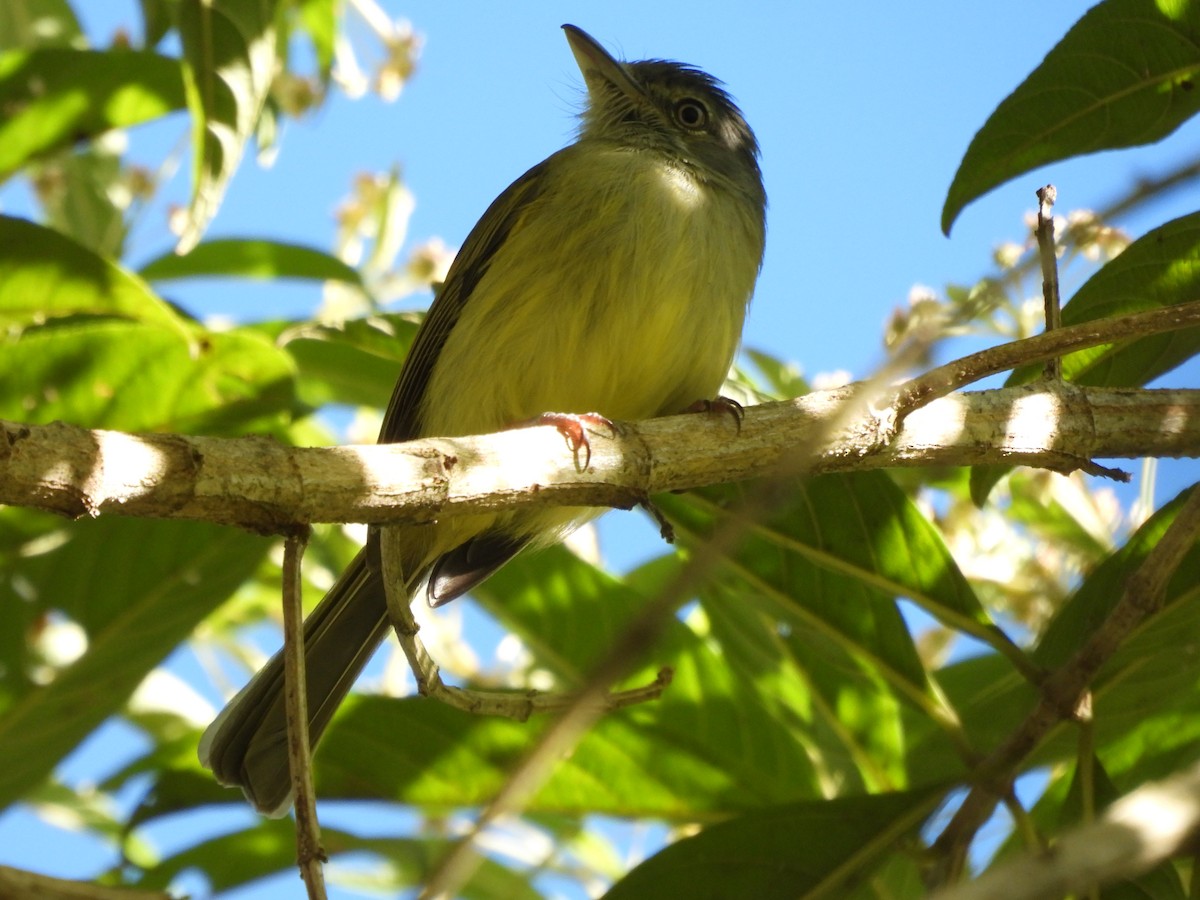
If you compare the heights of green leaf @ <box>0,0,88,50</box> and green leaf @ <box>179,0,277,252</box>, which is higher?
green leaf @ <box>0,0,88,50</box>

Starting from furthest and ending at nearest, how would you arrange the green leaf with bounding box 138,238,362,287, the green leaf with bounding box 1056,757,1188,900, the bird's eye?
1. the bird's eye
2. the green leaf with bounding box 138,238,362,287
3. the green leaf with bounding box 1056,757,1188,900

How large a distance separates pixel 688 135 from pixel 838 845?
2480mm

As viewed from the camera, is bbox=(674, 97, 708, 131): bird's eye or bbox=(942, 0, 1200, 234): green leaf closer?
bbox=(942, 0, 1200, 234): green leaf

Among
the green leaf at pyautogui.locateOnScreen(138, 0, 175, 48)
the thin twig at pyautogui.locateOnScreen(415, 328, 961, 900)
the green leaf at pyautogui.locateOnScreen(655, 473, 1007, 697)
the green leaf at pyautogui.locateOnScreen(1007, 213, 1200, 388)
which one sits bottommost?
the thin twig at pyautogui.locateOnScreen(415, 328, 961, 900)

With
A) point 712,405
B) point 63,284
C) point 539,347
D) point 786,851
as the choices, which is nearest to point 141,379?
point 63,284

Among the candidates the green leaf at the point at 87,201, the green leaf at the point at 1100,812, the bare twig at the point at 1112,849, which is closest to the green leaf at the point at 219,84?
the green leaf at the point at 87,201

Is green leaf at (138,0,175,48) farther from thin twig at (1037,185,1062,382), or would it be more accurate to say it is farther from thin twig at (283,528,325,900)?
thin twig at (1037,185,1062,382)

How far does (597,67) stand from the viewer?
4711 millimetres

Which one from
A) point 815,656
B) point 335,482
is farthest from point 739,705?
point 335,482

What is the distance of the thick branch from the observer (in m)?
1.89

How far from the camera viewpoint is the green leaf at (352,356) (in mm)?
3564

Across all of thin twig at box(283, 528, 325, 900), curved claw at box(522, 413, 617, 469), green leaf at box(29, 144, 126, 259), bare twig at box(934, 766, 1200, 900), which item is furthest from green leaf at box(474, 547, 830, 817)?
bare twig at box(934, 766, 1200, 900)

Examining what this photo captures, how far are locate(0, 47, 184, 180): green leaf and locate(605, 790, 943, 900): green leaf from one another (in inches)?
104

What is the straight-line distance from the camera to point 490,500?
87.8 inches
